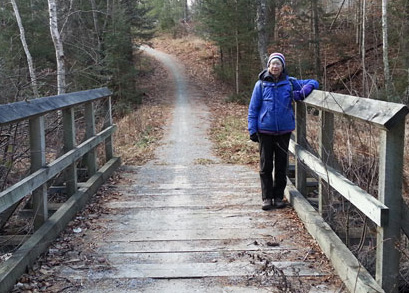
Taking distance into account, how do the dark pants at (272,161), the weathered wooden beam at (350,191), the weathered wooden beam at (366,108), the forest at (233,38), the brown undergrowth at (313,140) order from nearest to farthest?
the weathered wooden beam at (366,108)
the weathered wooden beam at (350,191)
the brown undergrowth at (313,140)
the dark pants at (272,161)
the forest at (233,38)

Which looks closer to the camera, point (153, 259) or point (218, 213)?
point (153, 259)

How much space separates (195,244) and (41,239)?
1430 mm

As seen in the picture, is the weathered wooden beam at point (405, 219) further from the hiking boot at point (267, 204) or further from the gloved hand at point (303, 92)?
the hiking boot at point (267, 204)

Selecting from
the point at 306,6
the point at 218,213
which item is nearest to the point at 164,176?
the point at 218,213

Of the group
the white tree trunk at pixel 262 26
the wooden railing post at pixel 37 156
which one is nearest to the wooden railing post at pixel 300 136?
the wooden railing post at pixel 37 156

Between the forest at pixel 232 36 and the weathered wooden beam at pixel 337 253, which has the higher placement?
the forest at pixel 232 36

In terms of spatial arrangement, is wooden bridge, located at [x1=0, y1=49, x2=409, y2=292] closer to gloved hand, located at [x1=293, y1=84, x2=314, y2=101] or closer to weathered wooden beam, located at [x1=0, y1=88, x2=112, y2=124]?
weathered wooden beam, located at [x1=0, y1=88, x2=112, y2=124]

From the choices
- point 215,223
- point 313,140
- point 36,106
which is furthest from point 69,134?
point 313,140

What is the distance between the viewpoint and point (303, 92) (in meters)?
5.46

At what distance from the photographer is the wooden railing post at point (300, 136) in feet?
19.2

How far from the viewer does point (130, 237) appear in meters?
4.94

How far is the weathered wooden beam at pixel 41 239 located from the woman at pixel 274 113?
2241 millimetres

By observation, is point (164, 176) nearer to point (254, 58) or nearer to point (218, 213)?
point (218, 213)

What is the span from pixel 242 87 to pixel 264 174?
20.9m
